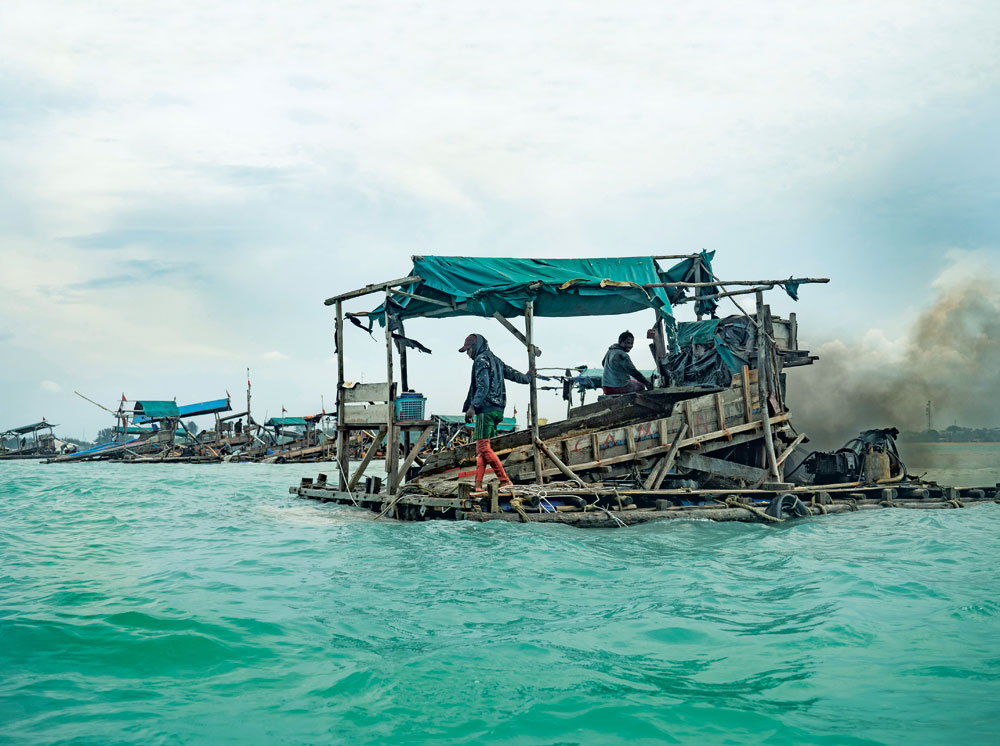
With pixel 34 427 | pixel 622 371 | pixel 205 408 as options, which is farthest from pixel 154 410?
pixel 622 371

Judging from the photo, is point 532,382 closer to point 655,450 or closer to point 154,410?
point 655,450

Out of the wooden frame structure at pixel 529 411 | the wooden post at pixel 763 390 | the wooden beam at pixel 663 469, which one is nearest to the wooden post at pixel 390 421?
the wooden frame structure at pixel 529 411

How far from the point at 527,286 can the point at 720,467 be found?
4634 mm

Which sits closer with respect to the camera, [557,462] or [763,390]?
[557,462]

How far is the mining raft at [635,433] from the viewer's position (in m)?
10.2

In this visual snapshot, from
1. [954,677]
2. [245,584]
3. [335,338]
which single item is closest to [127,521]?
[335,338]

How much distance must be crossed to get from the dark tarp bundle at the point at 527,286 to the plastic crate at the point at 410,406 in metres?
1.43

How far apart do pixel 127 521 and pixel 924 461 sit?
45211 mm

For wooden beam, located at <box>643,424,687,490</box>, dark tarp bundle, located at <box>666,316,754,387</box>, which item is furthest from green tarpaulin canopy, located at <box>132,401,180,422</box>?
wooden beam, located at <box>643,424,687,490</box>

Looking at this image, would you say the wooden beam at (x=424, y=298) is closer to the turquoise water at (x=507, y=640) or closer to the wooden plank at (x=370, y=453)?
the wooden plank at (x=370, y=453)

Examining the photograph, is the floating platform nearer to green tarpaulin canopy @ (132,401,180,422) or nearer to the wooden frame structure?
the wooden frame structure

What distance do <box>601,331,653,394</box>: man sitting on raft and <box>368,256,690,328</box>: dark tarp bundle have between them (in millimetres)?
905

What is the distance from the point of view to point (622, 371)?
12688mm

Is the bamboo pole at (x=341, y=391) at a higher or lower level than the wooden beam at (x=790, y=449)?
higher
